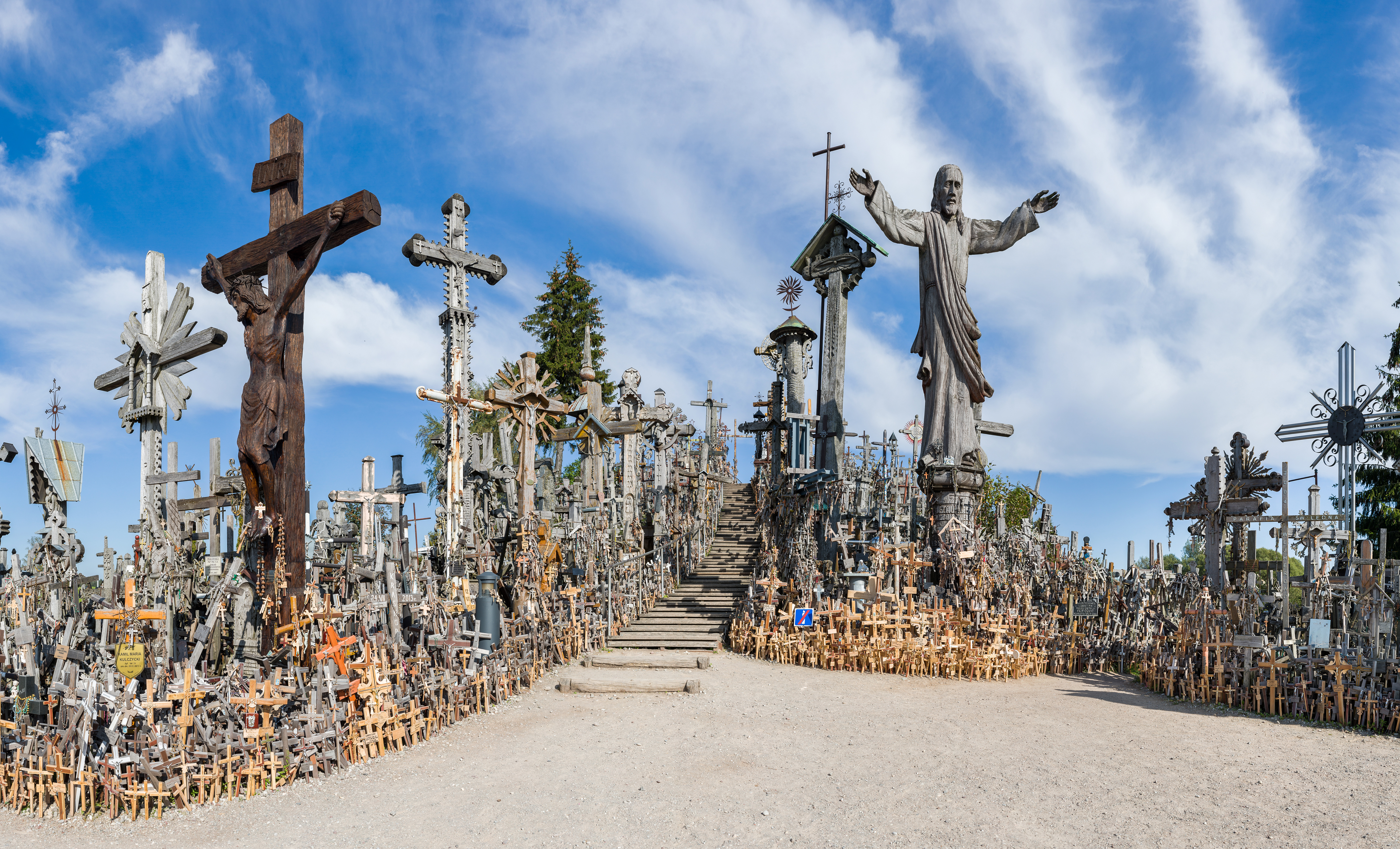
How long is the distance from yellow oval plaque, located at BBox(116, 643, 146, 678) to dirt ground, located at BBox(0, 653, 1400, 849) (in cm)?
110

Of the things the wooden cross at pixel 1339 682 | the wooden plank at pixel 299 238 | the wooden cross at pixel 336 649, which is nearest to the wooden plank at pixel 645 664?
the wooden cross at pixel 336 649

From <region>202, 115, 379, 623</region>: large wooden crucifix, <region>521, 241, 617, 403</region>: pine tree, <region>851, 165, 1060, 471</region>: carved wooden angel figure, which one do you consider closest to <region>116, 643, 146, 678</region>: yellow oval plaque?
<region>202, 115, 379, 623</region>: large wooden crucifix

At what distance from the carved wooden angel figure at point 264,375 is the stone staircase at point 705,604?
22.2ft

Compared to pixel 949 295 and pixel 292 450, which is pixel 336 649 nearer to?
pixel 292 450

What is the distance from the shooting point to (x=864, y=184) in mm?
14805

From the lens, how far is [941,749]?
795 cm

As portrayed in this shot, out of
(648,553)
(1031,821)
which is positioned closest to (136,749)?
(1031,821)

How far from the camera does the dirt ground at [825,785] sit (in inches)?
233

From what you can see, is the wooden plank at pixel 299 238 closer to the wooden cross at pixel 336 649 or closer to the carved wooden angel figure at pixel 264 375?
the carved wooden angel figure at pixel 264 375

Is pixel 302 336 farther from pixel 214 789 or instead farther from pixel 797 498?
pixel 797 498

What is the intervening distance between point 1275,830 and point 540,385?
10.5 metres

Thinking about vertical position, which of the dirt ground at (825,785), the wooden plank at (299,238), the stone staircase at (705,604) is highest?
the wooden plank at (299,238)

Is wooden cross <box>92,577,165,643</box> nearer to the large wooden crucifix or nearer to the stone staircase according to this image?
the large wooden crucifix

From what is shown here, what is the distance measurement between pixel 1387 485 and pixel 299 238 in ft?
75.4
